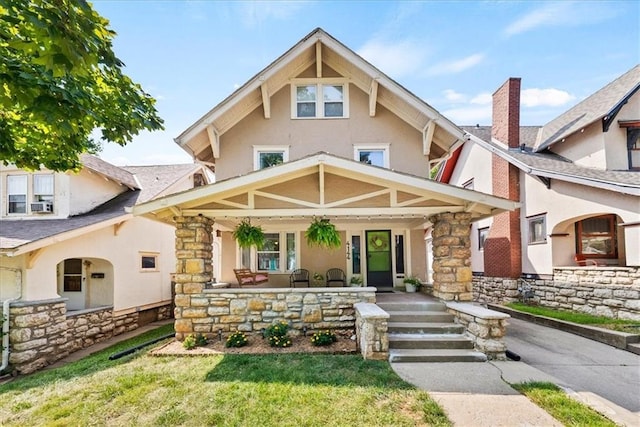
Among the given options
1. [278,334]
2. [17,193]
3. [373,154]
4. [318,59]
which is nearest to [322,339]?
[278,334]

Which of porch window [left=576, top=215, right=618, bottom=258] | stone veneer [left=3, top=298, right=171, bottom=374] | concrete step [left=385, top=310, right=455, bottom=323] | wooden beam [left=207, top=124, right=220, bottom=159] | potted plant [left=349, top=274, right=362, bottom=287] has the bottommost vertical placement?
stone veneer [left=3, top=298, right=171, bottom=374]

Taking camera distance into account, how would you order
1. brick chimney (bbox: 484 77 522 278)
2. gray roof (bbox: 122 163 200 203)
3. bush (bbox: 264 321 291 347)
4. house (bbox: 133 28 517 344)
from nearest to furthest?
bush (bbox: 264 321 291 347)
house (bbox: 133 28 517 344)
brick chimney (bbox: 484 77 522 278)
gray roof (bbox: 122 163 200 203)

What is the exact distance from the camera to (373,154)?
9211 millimetres

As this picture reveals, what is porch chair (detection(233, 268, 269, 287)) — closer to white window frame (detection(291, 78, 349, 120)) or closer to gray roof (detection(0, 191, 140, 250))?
gray roof (detection(0, 191, 140, 250))

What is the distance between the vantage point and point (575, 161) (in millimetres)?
10664

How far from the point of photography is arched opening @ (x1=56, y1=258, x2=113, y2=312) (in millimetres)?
9961

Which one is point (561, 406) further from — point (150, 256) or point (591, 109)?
point (150, 256)

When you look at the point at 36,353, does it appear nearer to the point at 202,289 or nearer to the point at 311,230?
the point at 202,289

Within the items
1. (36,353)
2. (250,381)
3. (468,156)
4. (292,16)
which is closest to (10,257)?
(36,353)

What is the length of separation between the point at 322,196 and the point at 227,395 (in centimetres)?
397

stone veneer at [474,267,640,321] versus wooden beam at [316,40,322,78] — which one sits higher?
wooden beam at [316,40,322,78]

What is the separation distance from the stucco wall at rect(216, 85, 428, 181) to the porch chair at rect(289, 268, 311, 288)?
3.46 metres

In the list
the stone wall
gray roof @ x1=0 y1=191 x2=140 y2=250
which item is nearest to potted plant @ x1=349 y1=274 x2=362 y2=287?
the stone wall

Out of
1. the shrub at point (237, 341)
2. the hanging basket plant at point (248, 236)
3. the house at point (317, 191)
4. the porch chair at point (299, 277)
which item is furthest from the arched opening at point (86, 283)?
the shrub at point (237, 341)
